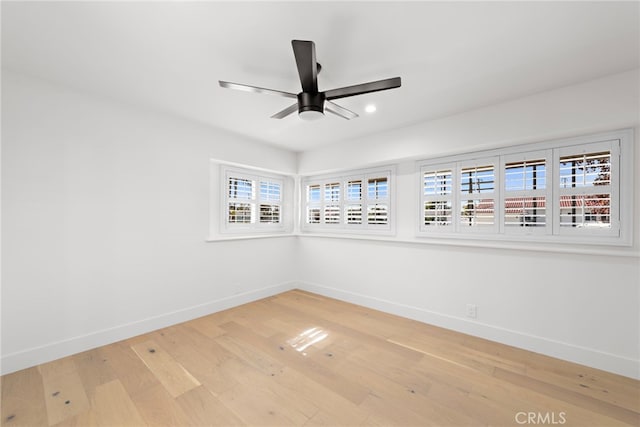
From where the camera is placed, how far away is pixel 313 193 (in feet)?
15.5

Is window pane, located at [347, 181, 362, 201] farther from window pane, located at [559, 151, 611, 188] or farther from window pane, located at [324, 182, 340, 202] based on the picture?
window pane, located at [559, 151, 611, 188]

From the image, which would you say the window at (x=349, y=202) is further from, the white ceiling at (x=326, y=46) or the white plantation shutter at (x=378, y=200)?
the white ceiling at (x=326, y=46)

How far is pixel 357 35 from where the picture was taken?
1731mm

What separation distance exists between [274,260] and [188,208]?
1.61 meters

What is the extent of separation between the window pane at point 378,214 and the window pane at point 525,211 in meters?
1.40

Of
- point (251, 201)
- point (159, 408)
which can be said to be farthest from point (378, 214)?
point (159, 408)

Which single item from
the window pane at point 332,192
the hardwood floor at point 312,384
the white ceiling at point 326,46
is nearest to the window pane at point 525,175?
the white ceiling at point 326,46

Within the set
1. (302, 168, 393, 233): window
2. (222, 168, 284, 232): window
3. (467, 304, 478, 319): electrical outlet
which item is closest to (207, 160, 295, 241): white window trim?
(222, 168, 284, 232): window

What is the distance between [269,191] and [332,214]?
Result: 113cm

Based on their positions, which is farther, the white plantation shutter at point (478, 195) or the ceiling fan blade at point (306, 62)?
the white plantation shutter at point (478, 195)

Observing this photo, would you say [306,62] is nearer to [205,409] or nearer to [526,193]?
[205,409]

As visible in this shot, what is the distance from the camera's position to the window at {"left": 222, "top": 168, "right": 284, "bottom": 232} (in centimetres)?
384

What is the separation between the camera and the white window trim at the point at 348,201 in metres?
3.68

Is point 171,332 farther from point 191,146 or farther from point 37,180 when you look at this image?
point 191,146
